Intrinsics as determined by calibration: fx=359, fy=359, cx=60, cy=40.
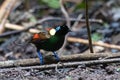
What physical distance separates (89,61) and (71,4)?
5885mm

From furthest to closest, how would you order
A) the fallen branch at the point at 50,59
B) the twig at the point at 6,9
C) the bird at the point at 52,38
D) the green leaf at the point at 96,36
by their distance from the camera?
1. the twig at the point at 6,9
2. the green leaf at the point at 96,36
3. the bird at the point at 52,38
4. the fallen branch at the point at 50,59

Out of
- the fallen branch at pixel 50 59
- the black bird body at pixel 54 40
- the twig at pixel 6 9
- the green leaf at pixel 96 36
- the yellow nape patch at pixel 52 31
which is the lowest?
the fallen branch at pixel 50 59

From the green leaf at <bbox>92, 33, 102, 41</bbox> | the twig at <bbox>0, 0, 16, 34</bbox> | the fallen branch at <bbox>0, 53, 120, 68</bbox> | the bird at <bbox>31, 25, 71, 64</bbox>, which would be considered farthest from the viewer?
the twig at <bbox>0, 0, 16, 34</bbox>

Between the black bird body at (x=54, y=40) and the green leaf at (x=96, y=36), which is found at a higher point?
the green leaf at (x=96, y=36)

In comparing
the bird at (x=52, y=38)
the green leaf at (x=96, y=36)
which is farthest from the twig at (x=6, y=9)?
the bird at (x=52, y=38)

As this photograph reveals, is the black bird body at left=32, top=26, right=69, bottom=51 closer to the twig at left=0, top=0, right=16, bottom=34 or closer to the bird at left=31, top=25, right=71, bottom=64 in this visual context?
the bird at left=31, top=25, right=71, bottom=64

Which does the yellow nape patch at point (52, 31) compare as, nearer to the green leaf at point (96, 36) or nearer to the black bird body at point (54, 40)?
the black bird body at point (54, 40)

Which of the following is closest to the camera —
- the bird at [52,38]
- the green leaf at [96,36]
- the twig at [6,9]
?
the bird at [52,38]

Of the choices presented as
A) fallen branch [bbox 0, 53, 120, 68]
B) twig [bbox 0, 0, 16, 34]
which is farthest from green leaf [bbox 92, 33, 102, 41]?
fallen branch [bbox 0, 53, 120, 68]

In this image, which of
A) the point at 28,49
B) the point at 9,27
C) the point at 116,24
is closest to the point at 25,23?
the point at 9,27

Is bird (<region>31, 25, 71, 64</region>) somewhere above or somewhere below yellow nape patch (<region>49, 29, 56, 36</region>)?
below

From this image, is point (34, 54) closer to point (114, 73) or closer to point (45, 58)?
point (45, 58)

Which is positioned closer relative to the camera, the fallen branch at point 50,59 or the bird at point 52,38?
the fallen branch at point 50,59

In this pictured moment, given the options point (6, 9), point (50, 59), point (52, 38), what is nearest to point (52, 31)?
point (52, 38)
